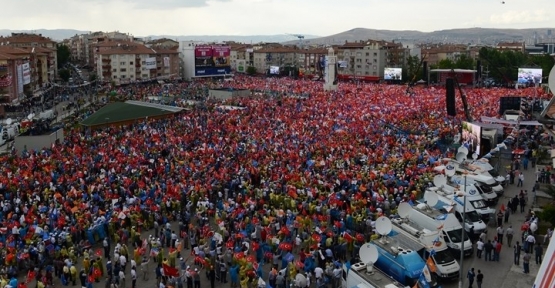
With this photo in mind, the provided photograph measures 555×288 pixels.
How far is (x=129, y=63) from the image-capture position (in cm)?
9531

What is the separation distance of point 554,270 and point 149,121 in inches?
1582

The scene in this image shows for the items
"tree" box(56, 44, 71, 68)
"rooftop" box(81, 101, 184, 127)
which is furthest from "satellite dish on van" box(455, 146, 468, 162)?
"tree" box(56, 44, 71, 68)

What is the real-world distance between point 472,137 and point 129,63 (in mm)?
76986

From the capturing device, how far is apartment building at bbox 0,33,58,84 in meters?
76.7

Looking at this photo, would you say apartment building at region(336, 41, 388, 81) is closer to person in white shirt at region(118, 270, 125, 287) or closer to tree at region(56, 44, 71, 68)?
tree at region(56, 44, 71, 68)

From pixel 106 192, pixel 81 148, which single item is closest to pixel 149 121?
pixel 81 148

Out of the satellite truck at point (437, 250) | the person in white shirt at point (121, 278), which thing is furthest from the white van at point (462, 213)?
the person in white shirt at point (121, 278)

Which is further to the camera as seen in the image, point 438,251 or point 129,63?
point 129,63

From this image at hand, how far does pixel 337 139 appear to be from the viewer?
1309 inches

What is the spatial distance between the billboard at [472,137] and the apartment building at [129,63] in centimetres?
7508

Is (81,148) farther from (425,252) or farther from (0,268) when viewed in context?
(425,252)

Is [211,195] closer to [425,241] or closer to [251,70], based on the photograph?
[425,241]

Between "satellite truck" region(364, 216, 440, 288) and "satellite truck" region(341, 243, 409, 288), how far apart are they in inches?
17.0

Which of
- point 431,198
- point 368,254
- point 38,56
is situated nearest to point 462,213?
point 431,198
